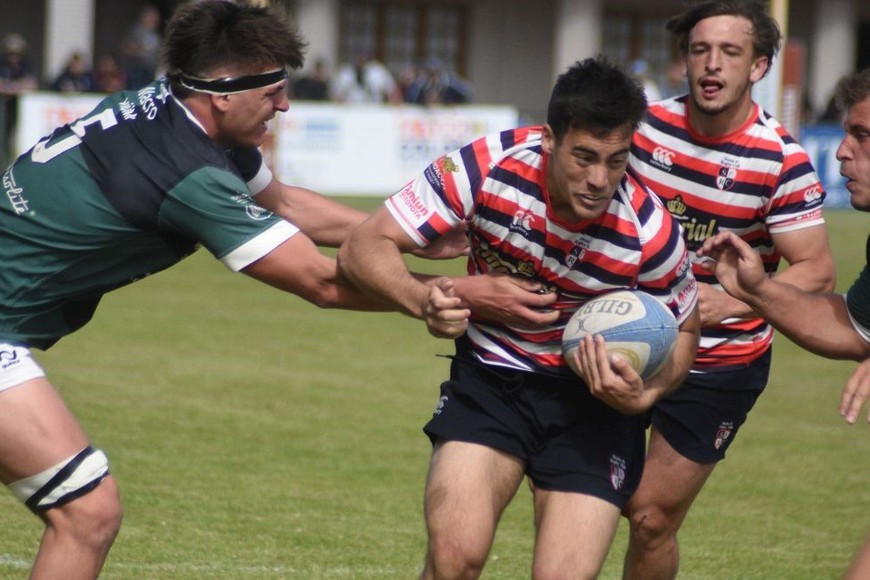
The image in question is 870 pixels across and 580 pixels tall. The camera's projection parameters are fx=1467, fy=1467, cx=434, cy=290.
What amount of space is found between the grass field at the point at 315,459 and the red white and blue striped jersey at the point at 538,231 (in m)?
2.17

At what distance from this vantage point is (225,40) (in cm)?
545

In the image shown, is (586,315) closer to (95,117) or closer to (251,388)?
(95,117)

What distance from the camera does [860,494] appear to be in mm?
9188

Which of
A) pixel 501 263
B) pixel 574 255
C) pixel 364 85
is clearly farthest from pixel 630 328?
pixel 364 85

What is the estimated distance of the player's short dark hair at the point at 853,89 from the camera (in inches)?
213

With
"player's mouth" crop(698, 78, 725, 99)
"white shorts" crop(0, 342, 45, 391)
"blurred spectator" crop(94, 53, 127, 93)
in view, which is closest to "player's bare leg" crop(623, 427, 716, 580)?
"player's mouth" crop(698, 78, 725, 99)

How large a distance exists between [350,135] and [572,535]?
22.8 metres

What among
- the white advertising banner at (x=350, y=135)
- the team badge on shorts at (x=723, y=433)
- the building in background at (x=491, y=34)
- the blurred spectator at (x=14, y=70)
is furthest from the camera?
the building in background at (x=491, y=34)

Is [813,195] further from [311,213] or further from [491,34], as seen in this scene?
[491,34]

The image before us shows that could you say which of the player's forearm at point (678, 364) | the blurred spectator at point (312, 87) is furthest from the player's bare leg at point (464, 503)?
the blurred spectator at point (312, 87)

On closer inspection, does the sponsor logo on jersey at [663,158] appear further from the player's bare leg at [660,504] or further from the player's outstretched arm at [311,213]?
the player's outstretched arm at [311,213]

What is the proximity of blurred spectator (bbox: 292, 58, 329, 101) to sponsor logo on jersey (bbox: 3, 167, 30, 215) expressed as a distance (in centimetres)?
2578

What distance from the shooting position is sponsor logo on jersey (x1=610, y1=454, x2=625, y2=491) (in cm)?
542

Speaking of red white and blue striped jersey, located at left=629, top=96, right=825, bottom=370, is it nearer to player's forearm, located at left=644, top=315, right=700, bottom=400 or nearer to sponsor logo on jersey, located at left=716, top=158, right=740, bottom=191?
sponsor logo on jersey, located at left=716, top=158, right=740, bottom=191
